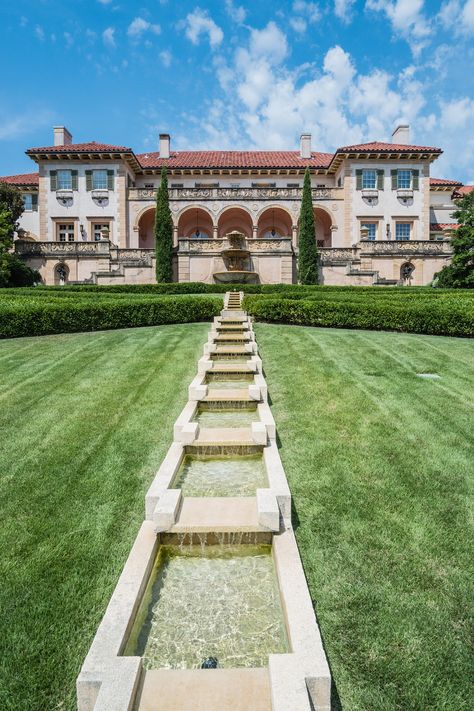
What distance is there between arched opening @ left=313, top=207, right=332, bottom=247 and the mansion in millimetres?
95

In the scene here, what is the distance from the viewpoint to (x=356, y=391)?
8305 millimetres

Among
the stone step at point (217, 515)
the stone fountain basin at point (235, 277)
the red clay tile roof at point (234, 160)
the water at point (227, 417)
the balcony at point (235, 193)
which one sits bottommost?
the stone step at point (217, 515)

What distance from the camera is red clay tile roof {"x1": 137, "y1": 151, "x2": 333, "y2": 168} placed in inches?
1545

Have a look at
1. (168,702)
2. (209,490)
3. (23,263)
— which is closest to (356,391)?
(209,490)

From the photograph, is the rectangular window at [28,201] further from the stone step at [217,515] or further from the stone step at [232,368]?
the stone step at [217,515]

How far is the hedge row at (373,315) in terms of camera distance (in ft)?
44.8

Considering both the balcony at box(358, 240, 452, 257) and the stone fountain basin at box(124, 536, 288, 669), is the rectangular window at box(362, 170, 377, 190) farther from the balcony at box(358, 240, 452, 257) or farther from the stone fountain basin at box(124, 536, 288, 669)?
the stone fountain basin at box(124, 536, 288, 669)

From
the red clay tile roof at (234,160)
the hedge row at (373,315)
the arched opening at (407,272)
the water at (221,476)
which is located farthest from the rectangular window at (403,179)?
the water at (221,476)

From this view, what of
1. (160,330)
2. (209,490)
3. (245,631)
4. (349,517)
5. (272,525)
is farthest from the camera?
(160,330)

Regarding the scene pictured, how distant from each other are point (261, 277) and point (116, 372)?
19.6 metres

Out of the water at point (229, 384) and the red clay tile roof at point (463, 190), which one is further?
the red clay tile roof at point (463, 190)

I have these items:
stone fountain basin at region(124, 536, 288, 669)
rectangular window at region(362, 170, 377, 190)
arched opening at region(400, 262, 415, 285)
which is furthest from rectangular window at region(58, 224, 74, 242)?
stone fountain basin at region(124, 536, 288, 669)

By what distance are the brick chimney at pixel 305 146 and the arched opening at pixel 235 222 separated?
950 cm

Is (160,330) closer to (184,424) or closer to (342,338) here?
(342,338)
